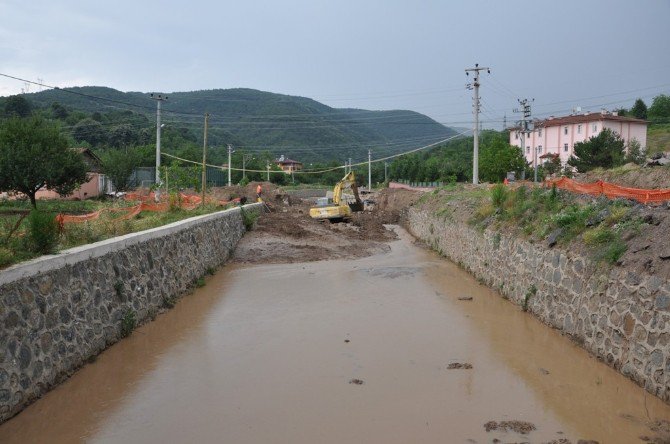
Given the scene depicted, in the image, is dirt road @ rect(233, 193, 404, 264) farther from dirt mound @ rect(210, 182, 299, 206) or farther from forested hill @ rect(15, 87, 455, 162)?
forested hill @ rect(15, 87, 455, 162)

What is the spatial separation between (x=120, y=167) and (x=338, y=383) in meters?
47.5

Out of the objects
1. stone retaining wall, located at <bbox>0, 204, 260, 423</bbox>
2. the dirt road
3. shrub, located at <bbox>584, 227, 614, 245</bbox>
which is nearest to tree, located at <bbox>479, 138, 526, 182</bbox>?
the dirt road

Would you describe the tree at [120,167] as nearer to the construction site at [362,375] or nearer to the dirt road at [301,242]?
the dirt road at [301,242]

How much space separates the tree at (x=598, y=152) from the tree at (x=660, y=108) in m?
47.6

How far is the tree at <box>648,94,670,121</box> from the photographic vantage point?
3647 inches

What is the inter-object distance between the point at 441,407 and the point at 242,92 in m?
132

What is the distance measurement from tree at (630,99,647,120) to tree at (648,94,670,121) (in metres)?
6.88

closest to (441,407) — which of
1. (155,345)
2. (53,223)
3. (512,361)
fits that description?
(512,361)

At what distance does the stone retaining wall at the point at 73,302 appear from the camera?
6.34 m

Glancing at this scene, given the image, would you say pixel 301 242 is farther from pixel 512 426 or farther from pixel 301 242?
pixel 512 426

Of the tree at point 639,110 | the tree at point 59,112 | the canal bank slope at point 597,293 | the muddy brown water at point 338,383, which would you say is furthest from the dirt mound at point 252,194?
the tree at point 639,110

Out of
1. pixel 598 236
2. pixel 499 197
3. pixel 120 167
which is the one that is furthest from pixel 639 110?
pixel 598 236

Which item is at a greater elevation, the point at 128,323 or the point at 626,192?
the point at 626,192

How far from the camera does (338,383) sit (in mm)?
7758
